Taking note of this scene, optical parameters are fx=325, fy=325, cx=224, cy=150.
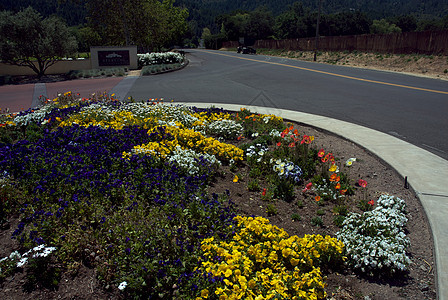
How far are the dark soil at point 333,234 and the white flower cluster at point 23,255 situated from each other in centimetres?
13

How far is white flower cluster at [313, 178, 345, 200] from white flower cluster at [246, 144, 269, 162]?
994 mm

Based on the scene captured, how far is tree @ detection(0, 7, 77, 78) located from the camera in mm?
21484

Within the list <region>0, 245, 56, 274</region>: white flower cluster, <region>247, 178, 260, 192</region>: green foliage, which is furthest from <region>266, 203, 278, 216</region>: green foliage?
<region>0, 245, 56, 274</region>: white flower cluster

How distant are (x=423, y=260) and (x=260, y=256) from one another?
167cm

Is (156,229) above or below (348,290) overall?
above

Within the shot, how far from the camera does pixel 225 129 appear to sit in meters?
6.62

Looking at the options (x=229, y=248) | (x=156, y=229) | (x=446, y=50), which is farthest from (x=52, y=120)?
(x=446, y=50)

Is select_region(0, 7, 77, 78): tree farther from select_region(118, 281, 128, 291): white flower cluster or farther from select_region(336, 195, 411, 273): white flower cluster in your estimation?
select_region(336, 195, 411, 273): white flower cluster

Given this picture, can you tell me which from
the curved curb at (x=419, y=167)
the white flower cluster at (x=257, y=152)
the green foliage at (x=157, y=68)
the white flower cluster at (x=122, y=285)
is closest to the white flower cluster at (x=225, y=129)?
the white flower cluster at (x=257, y=152)

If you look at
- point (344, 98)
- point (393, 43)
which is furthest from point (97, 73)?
point (393, 43)

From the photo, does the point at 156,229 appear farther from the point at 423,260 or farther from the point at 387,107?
the point at 387,107

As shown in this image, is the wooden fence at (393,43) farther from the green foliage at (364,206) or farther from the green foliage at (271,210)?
the green foliage at (271,210)

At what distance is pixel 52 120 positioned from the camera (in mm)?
6762

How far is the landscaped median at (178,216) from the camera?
9.18 feet
